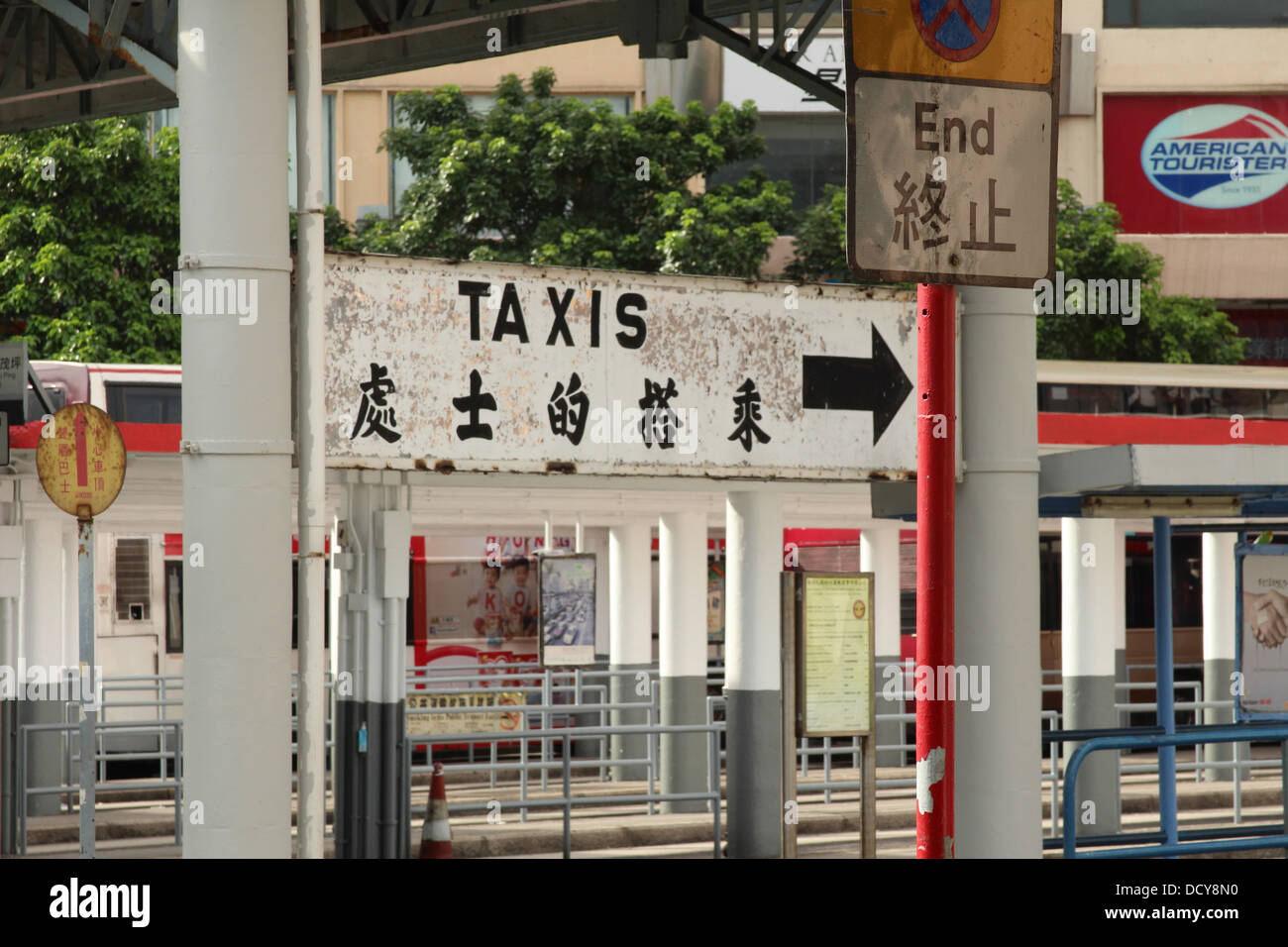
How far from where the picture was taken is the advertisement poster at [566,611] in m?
17.1

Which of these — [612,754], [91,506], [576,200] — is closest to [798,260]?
[576,200]

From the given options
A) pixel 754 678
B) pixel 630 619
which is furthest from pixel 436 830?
pixel 630 619

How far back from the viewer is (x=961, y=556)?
231 inches

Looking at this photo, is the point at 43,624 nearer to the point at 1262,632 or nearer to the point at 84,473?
the point at 84,473

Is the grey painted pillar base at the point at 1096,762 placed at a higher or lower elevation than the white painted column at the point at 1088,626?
lower

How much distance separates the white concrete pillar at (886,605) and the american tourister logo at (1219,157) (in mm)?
25771

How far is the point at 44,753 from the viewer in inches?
588

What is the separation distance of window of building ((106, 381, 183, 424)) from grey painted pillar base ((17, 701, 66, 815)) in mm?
3386

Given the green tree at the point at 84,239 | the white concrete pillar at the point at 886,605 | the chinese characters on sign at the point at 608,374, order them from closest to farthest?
the chinese characters on sign at the point at 608,374 → the white concrete pillar at the point at 886,605 → the green tree at the point at 84,239

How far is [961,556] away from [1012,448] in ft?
1.33

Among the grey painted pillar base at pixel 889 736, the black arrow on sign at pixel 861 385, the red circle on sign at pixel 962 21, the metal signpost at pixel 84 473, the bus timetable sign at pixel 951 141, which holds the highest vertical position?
the red circle on sign at pixel 962 21

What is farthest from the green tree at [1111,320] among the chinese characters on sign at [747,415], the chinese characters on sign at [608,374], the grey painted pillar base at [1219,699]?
the chinese characters on sign at [747,415]

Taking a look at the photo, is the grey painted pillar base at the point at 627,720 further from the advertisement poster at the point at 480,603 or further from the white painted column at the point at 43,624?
the white painted column at the point at 43,624
